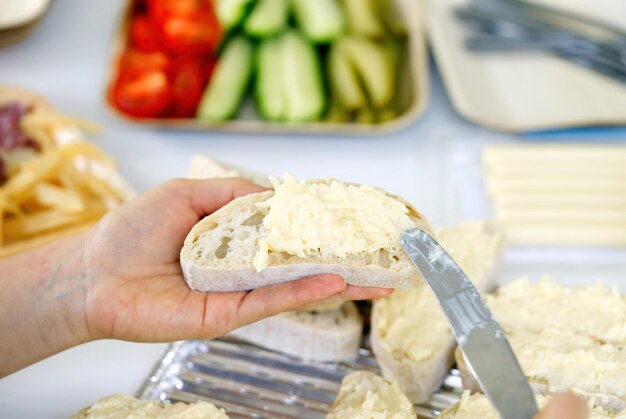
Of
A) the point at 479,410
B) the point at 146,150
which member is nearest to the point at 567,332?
the point at 479,410

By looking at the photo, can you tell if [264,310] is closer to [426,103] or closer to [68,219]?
[68,219]

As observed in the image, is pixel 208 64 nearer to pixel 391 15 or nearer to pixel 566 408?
pixel 391 15

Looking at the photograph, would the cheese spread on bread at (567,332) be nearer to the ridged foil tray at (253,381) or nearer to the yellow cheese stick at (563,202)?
the ridged foil tray at (253,381)

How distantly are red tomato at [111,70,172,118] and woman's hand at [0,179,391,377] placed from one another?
1.08 metres

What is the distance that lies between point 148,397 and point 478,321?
0.94 m

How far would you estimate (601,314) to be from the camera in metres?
1.86

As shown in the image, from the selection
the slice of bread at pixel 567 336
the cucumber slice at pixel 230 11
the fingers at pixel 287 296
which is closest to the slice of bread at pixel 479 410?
the slice of bread at pixel 567 336

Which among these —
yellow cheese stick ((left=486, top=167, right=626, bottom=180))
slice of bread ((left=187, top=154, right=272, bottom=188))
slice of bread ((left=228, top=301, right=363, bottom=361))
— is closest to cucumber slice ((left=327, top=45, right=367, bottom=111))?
yellow cheese stick ((left=486, top=167, right=626, bottom=180))

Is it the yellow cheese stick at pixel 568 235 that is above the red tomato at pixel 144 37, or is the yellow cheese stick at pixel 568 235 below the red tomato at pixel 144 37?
below

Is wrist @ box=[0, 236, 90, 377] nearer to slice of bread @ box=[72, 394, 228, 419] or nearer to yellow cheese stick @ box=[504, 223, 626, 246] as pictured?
slice of bread @ box=[72, 394, 228, 419]

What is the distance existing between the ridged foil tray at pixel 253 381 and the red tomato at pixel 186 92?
4.04 feet

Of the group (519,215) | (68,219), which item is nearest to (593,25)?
(519,215)

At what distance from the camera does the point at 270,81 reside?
2.91 metres

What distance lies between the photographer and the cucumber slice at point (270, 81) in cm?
284
